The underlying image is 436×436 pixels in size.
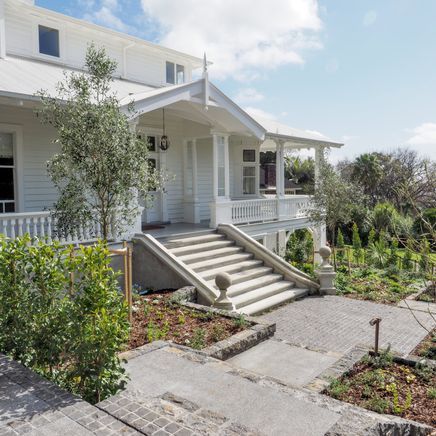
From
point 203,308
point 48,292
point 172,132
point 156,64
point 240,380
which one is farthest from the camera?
point 156,64

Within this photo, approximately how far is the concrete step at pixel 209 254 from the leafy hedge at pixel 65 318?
5732mm

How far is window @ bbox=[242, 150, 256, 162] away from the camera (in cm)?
1723

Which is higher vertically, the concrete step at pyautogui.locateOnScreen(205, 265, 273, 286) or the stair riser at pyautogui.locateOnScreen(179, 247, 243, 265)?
the stair riser at pyautogui.locateOnScreen(179, 247, 243, 265)

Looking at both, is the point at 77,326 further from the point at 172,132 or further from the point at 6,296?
the point at 172,132

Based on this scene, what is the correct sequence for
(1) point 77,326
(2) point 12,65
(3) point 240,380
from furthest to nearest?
(2) point 12,65 < (3) point 240,380 < (1) point 77,326

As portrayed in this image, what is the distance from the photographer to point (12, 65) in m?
11.1

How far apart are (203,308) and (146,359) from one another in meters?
2.69

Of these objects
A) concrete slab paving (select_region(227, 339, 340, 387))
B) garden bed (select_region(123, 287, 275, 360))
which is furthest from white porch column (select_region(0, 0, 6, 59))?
concrete slab paving (select_region(227, 339, 340, 387))

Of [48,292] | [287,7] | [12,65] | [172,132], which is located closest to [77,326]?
Answer: [48,292]

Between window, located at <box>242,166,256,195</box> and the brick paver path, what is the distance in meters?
7.06

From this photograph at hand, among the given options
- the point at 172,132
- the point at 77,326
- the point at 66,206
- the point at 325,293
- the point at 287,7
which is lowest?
the point at 325,293

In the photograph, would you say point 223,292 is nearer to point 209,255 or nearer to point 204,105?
point 209,255

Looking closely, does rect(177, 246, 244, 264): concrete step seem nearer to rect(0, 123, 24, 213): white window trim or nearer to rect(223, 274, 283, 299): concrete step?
rect(223, 274, 283, 299): concrete step

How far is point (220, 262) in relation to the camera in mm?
10984
